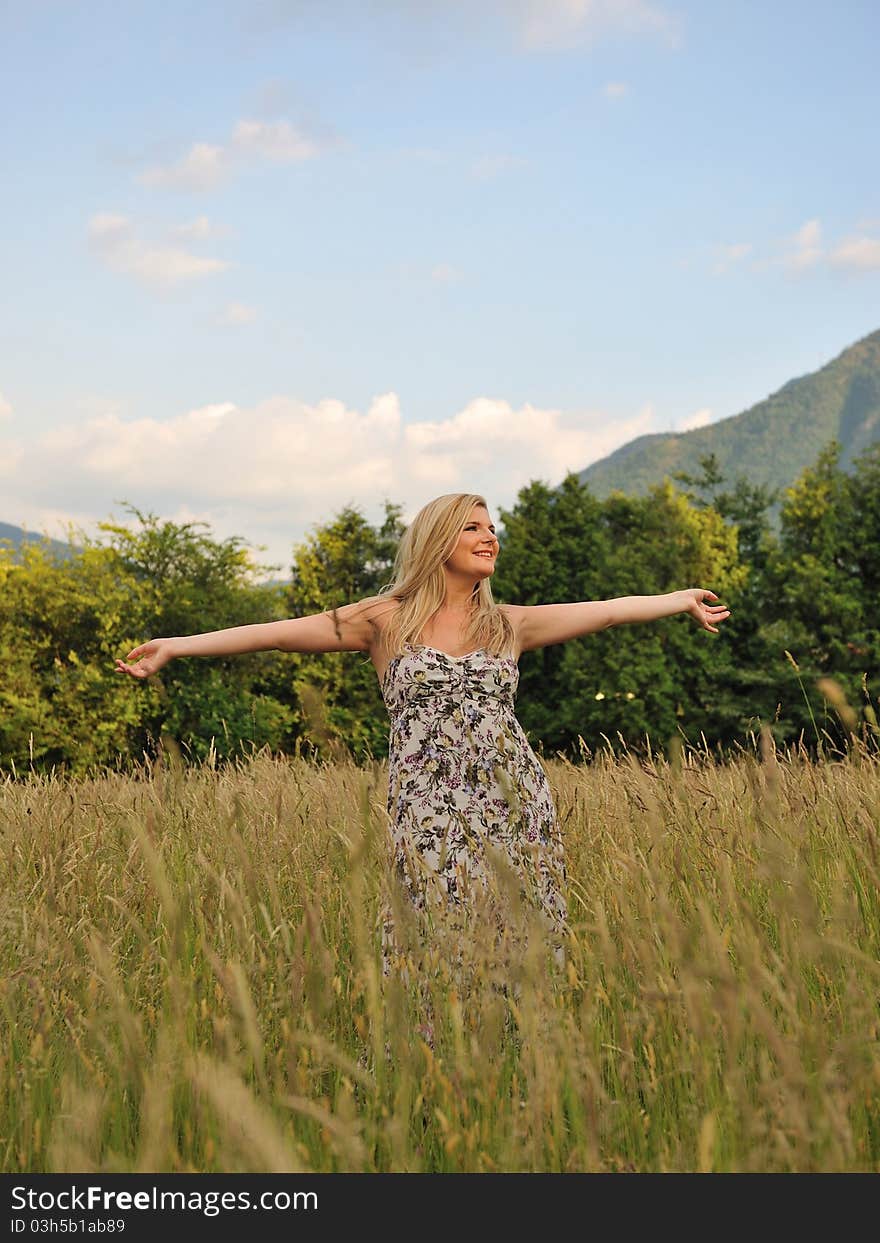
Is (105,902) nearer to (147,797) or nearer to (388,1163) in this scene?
(147,797)

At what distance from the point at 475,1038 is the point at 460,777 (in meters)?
1.52

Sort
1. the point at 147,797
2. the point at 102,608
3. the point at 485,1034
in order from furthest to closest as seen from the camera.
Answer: the point at 102,608 → the point at 147,797 → the point at 485,1034

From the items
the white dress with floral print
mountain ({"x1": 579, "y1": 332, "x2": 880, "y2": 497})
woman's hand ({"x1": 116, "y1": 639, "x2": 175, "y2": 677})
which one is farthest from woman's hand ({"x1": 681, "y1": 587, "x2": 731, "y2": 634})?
mountain ({"x1": 579, "y1": 332, "x2": 880, "y2": 497})

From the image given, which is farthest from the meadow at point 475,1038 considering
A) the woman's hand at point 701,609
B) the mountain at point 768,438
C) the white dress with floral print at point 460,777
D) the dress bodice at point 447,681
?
the mountain at point 768,438

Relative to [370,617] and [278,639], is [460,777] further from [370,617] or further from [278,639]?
[278,639]

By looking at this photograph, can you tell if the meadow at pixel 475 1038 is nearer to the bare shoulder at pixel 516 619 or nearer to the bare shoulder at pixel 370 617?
the bare shoulder at pixel 516 619

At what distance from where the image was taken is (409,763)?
3.26 meters

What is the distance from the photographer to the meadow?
1425mm

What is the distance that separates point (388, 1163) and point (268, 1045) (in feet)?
1.75

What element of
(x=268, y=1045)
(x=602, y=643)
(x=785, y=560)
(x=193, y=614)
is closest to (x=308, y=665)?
(x=193, y=614)

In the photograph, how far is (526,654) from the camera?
13977 millimetres

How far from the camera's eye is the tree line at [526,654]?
37.5 ft

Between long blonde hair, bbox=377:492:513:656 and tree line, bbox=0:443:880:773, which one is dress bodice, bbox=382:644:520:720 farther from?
tree line, bbox=0:443:880:773

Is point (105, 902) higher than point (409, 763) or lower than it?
lower
